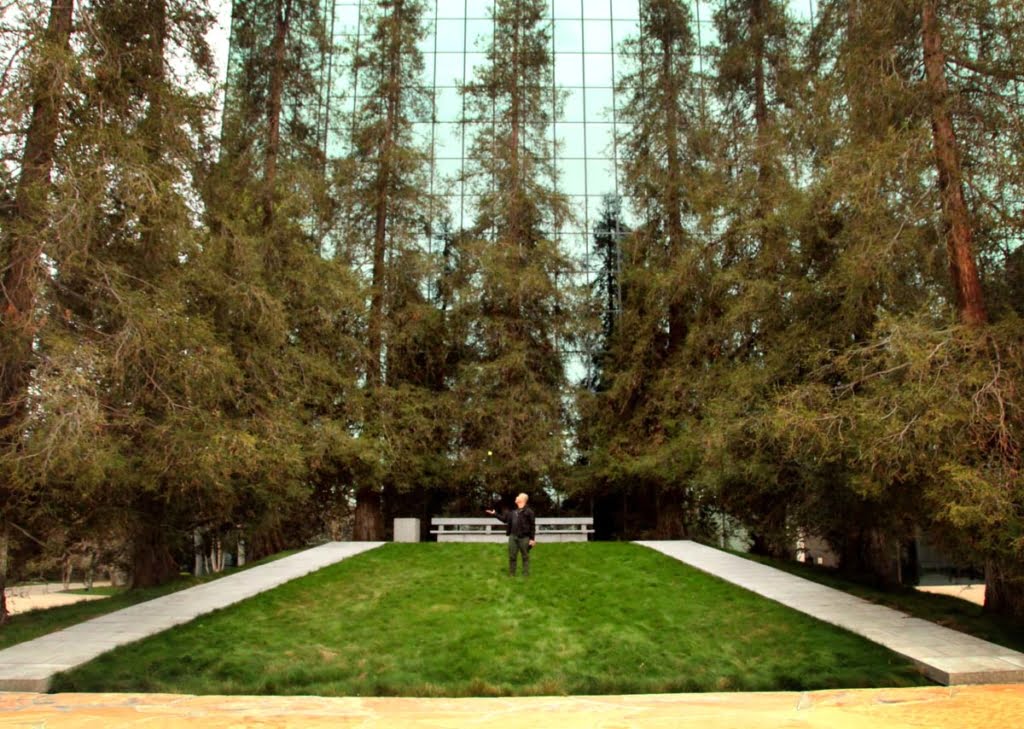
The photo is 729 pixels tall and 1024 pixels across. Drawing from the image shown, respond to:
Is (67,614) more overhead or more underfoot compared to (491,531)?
more underfoot

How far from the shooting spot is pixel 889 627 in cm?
1002

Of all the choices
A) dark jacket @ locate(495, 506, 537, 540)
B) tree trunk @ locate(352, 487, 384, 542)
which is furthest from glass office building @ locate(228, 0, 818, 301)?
dark jacket @ locate(495, 506, 537, 540)

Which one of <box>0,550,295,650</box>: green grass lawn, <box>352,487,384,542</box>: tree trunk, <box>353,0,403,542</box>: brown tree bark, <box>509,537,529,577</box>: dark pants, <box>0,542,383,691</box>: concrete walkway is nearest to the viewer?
<box>0,542,383,691</box>: concrete walkway

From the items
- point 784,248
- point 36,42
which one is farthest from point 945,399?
point 36,42

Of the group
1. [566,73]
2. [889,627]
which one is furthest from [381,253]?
[889,627]

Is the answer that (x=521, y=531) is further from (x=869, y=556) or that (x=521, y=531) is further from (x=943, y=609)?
(x=869, y=556)

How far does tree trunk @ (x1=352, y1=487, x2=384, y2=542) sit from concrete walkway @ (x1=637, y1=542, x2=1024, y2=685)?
8.72 meters

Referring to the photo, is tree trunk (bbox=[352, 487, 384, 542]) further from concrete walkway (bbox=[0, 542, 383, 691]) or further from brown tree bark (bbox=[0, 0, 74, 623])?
brown tree bark (bbox=[0, 0, 74, 623])

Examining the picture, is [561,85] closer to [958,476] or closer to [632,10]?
[632,10]

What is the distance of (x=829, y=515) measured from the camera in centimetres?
1417

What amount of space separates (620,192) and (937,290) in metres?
16.2

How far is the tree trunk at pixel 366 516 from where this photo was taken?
21.3 m

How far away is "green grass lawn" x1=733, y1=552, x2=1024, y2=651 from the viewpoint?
993cm

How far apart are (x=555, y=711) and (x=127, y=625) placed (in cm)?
620
